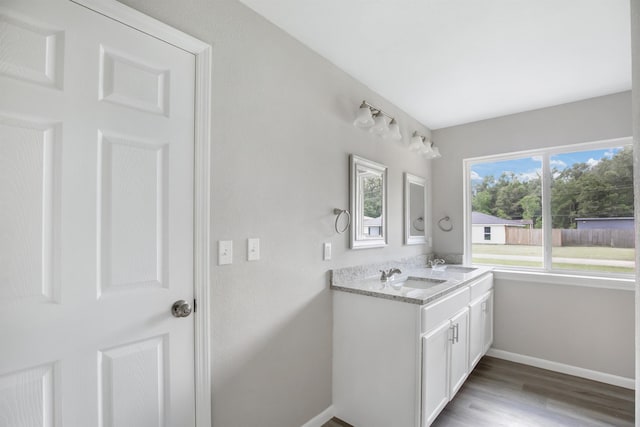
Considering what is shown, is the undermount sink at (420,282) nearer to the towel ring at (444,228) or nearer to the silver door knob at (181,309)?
the towel ring at (444,228)

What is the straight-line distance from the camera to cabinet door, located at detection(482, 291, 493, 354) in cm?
285

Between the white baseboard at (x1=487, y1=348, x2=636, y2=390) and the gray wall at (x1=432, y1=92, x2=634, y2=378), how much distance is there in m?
0.04

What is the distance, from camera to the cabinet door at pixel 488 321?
112 inches

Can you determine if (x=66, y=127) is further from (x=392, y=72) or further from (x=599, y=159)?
(x=599, y=159)

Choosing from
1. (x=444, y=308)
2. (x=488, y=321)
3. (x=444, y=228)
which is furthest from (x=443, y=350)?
(x=444, y=228)

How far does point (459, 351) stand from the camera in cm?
225

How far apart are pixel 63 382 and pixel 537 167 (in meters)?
3.81

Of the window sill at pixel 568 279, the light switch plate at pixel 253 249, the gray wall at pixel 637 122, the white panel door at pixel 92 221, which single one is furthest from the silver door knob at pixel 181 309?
the window sill at pixel 568 279

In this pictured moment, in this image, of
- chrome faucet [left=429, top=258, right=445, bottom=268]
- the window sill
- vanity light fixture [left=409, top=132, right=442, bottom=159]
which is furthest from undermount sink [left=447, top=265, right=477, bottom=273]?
vanity light fixture [left=409, top=132, right=442, bottom=159]

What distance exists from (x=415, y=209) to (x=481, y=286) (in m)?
0.95

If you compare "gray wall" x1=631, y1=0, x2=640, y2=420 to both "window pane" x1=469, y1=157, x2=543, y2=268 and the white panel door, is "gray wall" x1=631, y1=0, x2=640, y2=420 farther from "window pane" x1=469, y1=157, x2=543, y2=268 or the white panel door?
"window pane" x1=469, y1=157, x2=543, y2=268

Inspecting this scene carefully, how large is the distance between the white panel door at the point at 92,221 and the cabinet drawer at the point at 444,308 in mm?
1273

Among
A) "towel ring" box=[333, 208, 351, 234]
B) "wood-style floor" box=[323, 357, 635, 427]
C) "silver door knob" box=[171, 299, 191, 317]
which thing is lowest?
"wood-style floor" box=[323, 357, 635, 427]

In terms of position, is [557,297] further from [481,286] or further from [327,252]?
[327,252]
